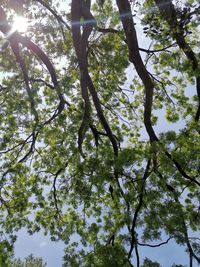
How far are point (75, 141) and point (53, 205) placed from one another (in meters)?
2.74

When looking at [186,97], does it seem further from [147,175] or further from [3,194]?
[3,194]

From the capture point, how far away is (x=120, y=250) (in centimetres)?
966

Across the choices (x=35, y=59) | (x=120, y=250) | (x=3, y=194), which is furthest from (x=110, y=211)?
(x=35, y=59)

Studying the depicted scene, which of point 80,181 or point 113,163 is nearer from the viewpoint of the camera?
point 113,163

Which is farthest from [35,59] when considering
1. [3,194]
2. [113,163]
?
[113,163]

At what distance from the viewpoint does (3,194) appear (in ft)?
43.0

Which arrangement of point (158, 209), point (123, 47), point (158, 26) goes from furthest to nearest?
point (123, 47) < point (158, 209) < point (158, 26)

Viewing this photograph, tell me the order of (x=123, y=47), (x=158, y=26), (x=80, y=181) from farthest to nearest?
(x=123, y=47) < (x=80, y=181) < (x=158, y=26)

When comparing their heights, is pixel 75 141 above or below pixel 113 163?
above

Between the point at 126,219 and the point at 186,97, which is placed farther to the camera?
the point at 186,97

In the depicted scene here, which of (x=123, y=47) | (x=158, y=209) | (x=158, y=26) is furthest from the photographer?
(x=123, y=47)

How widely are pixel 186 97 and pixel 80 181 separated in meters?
5.33

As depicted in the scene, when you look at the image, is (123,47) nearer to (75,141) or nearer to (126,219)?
(75,141)

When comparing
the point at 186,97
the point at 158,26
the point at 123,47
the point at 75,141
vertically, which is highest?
the point at 123,47
